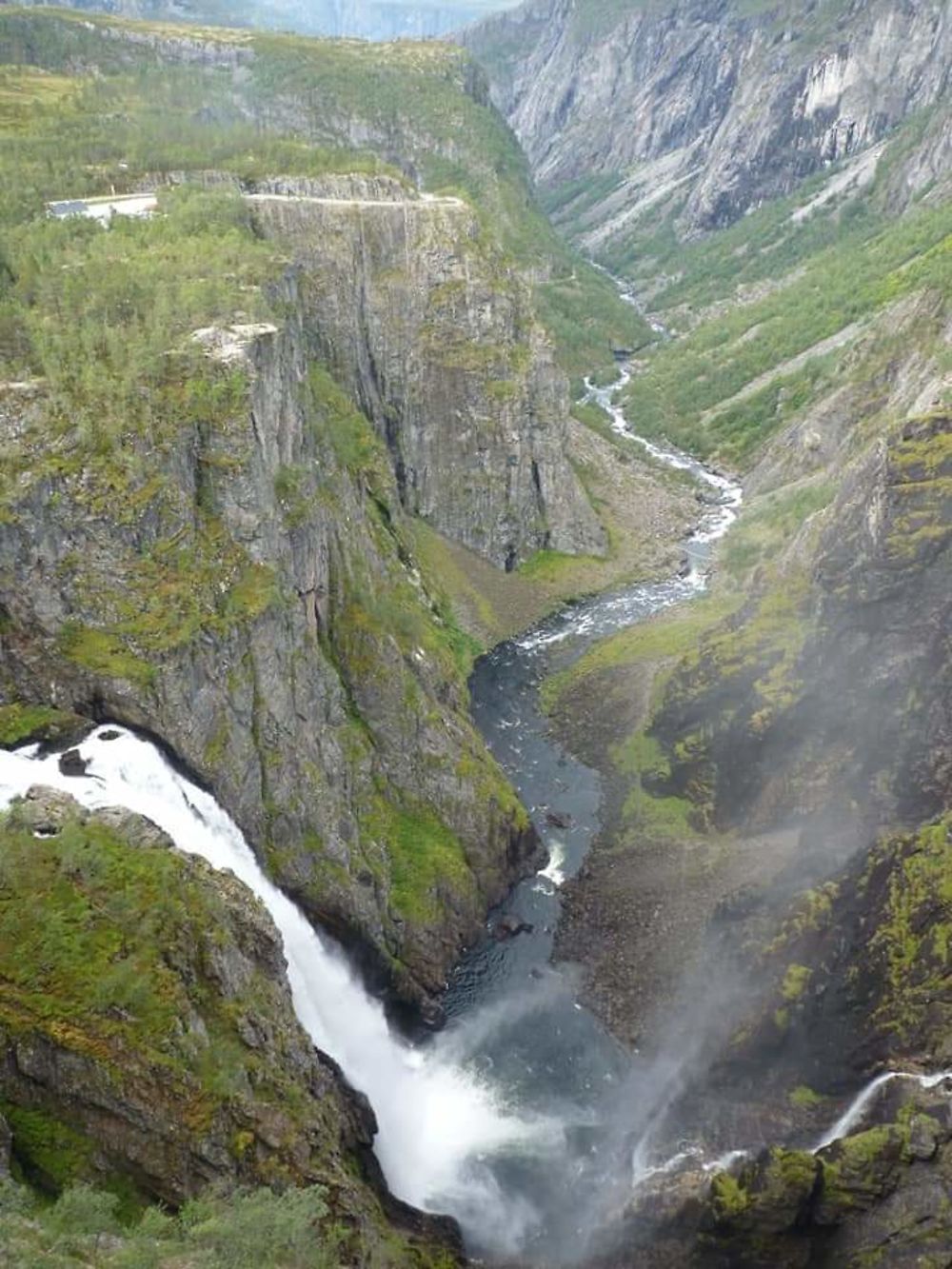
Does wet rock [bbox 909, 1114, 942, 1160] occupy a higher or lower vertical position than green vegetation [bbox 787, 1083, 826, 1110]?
lower

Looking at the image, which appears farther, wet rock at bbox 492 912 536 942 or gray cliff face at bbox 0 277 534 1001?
wet rock at bbox 492 912 536 942

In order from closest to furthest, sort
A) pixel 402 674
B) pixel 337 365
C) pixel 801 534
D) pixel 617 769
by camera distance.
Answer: pixel 402 674
pixel 617 769
pixel 801 534
pixel 337 365

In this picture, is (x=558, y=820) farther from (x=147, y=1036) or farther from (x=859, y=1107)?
(x=147, y=1036)

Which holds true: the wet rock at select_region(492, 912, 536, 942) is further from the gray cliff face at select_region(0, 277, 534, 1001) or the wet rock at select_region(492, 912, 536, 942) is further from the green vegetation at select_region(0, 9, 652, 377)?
the green vegetation at select_region(0, 9, 652, 377)

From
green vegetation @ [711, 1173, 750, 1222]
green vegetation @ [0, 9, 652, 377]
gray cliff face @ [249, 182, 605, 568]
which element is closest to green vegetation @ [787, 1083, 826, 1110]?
green vegetation @ [711, 1173, 750, 1222]

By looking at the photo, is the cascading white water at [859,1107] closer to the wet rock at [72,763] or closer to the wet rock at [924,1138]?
the wet rock at [924,1138]

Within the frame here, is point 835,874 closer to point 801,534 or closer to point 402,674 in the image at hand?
point 402,674

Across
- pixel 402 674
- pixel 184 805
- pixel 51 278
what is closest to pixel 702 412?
pixel 402 674

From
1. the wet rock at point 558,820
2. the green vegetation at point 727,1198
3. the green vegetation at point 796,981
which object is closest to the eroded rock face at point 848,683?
the green vegetation at point 796,981
